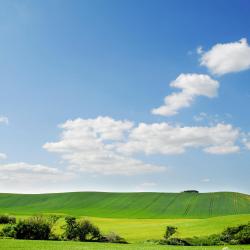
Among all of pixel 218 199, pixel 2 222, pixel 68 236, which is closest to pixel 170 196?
pixel 218 199

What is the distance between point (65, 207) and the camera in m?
148

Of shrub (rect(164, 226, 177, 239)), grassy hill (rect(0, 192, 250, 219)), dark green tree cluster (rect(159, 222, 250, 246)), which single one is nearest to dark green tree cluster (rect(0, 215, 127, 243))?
shrub (rect(164, 226, 177, 239))

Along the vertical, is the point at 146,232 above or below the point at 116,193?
below

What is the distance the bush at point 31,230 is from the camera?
233ft

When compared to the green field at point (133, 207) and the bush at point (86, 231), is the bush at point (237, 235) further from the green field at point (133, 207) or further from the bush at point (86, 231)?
the bush at point (86, 231)

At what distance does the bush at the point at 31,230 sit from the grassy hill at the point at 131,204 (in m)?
55.8

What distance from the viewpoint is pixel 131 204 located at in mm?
150250

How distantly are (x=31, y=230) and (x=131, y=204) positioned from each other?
81.2 m

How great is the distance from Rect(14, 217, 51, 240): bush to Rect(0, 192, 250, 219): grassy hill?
55828 mm

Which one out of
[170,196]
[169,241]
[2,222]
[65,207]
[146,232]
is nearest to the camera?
[169,241]

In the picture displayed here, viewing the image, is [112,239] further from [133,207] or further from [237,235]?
[133,207]

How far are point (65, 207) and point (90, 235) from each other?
77.8 meters

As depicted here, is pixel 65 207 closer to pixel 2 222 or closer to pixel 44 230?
pixel 2 222

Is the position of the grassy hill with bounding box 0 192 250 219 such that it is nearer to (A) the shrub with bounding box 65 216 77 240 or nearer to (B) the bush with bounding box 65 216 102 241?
(B) the bush with bounding box 65 216 102 241
